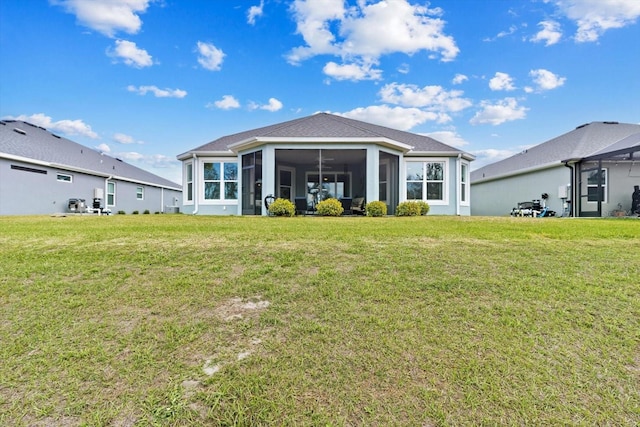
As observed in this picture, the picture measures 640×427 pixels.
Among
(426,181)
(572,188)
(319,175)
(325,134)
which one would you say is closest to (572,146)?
(572,188)

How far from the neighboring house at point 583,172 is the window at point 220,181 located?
51.9 ft

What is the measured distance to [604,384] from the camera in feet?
7.92

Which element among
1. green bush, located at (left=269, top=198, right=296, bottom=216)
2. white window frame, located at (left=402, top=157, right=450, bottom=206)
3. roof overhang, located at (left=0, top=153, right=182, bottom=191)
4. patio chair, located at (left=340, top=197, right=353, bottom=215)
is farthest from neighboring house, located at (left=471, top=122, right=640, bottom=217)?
roof overhang, located at (left=0, top=153, right=182, bottom=191)

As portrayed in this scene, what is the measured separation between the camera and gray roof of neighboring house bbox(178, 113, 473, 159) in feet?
44.7

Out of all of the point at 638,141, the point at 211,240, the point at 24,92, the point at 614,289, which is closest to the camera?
the point at 614,289

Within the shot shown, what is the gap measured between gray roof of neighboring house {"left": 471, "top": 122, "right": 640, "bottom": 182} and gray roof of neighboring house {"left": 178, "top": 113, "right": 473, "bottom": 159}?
16.3ft

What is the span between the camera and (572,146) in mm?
17359

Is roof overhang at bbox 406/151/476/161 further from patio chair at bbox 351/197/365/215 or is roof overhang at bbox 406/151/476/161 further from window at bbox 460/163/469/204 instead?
patio chair at bbox 351/197/365/215

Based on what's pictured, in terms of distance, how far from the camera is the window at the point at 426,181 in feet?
52.7

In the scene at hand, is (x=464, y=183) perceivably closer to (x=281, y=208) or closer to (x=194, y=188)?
(x=281, y=208)

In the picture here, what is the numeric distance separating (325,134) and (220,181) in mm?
5904

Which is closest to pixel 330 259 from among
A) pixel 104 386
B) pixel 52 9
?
pixel 104 386

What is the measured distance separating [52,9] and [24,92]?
873cm

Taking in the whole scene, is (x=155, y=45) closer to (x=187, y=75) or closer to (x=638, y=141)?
(x=187, y=75)
